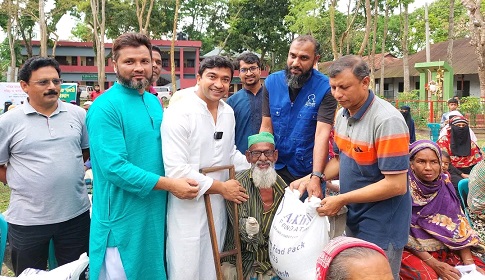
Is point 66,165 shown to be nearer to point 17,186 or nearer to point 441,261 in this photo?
point 17,186

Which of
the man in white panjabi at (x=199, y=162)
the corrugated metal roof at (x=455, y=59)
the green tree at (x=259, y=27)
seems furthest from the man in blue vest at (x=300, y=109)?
the green tree at (x=259, y=27)

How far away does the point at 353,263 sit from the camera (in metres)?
1.49

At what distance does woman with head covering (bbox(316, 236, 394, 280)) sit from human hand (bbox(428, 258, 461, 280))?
5.66 ft

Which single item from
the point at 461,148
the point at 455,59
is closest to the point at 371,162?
the point at 461,148

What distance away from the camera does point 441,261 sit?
3.09 m

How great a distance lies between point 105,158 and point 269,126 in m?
1.43

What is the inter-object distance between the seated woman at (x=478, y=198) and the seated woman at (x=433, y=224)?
0.28 m

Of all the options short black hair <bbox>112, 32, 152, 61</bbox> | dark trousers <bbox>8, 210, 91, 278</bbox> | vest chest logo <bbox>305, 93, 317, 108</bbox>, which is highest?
short black hair <bbox>112, 32, 152, 61</bbox>

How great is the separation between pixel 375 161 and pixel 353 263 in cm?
104

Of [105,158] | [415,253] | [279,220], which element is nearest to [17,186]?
[105,158]

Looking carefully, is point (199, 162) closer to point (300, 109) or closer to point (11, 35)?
point (300, 109)

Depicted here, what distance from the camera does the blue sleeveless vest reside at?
3260 millimetres

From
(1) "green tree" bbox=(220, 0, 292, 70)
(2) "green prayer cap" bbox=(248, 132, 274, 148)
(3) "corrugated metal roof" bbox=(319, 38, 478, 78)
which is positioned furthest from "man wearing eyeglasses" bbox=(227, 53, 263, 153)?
(1) "green tree" bbox=(220, 0, 292, 70)

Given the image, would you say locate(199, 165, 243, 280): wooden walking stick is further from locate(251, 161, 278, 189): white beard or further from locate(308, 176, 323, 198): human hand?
locate(308, 176, 323, 198): human hand
